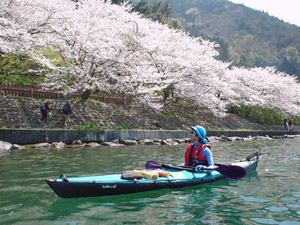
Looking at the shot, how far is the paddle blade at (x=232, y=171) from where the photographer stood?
7.15m

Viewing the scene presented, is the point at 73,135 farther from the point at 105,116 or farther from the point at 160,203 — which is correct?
the point at 160,203

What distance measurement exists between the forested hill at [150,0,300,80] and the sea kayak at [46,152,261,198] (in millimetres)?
106061

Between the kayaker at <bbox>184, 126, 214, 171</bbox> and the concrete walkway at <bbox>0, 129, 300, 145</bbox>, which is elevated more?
the kayaker at <bbox>184, 126, 214, 171</bbox>

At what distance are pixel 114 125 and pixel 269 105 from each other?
29763 mm

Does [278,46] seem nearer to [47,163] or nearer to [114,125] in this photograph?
[114,125]

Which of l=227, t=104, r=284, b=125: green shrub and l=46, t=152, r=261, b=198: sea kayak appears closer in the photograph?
l=46, t=152, r=261, b=198: sea kayak

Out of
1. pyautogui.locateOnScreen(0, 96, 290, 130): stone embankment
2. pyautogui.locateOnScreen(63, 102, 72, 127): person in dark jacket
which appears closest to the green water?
pyautogui.locateOnScreen(0, 96, 290, 130): stone embankment

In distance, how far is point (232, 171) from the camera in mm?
7234

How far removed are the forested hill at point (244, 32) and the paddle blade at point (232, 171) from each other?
10569cm

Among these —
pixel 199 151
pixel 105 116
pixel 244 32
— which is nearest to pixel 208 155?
pixel 199 151

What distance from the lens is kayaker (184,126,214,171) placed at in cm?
738

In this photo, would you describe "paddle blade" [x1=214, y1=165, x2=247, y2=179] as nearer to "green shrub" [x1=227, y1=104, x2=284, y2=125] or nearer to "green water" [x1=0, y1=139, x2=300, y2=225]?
"green water" [x1=0, y1=139, x2=300, y2=225]

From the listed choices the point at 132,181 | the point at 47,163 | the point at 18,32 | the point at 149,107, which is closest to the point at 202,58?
the point at 149,107

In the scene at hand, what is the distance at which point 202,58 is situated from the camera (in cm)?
2669
